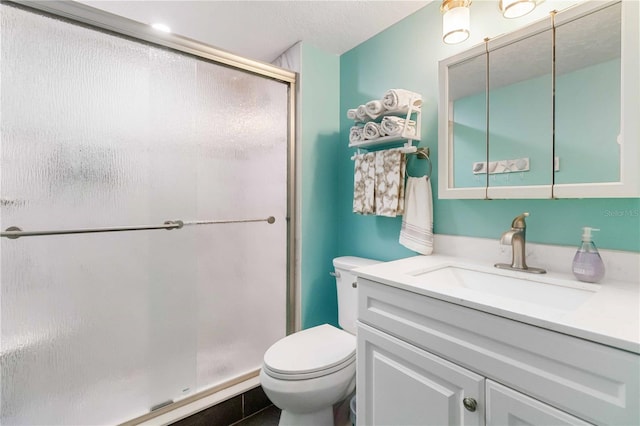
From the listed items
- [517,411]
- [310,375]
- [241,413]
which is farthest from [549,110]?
[241,413]

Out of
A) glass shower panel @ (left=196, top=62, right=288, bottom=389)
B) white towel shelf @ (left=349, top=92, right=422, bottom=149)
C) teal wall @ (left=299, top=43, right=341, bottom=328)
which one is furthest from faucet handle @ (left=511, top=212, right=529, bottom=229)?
glass shower panel @ (left=196, top=62, right=288, bottom=389)

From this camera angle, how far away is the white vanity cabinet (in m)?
0.58

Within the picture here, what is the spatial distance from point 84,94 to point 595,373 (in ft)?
5.99

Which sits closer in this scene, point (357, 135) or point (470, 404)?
point (470, 404)

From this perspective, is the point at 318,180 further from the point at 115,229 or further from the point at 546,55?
the point at 546,55

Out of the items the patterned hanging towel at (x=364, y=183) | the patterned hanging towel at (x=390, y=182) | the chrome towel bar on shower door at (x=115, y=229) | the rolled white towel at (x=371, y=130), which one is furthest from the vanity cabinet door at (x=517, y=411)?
the chrome towel bar on shower door at (x=115, y=229)

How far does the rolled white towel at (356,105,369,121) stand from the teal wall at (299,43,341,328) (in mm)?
390

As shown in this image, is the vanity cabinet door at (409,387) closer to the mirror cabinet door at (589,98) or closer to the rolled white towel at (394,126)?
the mirror cabinet door at (589,98)

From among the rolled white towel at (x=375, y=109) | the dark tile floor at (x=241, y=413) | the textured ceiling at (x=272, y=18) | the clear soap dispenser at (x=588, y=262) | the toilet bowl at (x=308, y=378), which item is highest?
the textured ceiling at (x=272, y=18)

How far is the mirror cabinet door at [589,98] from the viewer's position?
0.90m

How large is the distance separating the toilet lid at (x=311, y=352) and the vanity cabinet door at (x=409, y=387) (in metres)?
0.23

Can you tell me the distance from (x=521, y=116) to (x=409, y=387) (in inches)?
41.0

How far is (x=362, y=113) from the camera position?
1572 mm

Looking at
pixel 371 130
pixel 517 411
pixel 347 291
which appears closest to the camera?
pixel 517 411
